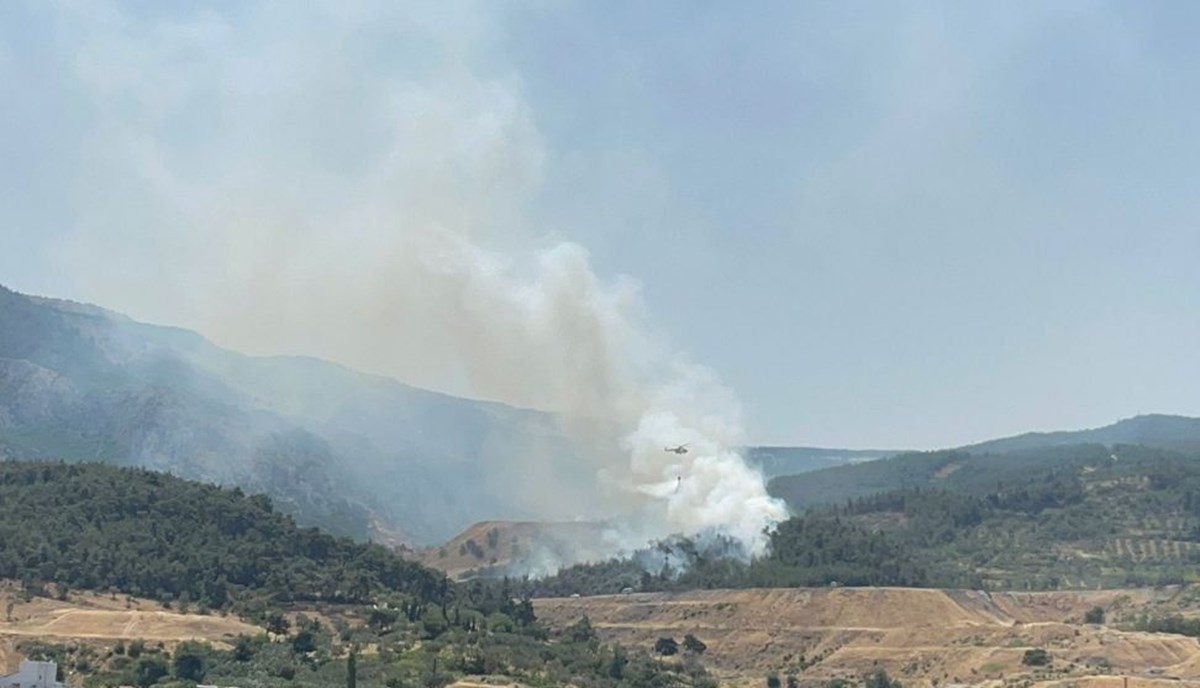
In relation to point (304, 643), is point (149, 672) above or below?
below

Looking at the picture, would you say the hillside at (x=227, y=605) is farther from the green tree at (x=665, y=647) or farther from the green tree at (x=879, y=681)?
the green tree at (x=879, y=681)

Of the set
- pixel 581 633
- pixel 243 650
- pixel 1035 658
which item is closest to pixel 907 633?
pixel 1035 658

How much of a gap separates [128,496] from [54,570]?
2060 cm

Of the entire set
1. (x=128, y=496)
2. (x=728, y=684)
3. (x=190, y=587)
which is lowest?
(x=728, y=684)

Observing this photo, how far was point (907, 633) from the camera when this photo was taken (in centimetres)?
16262

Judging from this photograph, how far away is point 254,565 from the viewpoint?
488 feet

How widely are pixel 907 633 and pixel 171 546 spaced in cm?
7186

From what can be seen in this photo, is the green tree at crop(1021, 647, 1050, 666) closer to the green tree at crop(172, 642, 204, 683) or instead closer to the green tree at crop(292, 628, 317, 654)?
the green tree at crop(292, 628, 317, 654)

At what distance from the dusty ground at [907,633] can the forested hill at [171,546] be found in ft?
96.8

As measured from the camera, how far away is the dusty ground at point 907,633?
14325 centimetres

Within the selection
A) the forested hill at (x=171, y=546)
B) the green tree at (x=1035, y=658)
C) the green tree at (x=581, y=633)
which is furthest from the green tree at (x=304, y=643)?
the green tree at (x=1035, y=658)

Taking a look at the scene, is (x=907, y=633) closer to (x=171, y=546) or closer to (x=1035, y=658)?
(x=1035, y=658)

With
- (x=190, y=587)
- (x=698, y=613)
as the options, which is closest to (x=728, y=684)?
(x=698, y=613)

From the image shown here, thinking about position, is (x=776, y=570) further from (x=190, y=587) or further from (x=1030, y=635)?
(x=190, y=587)
